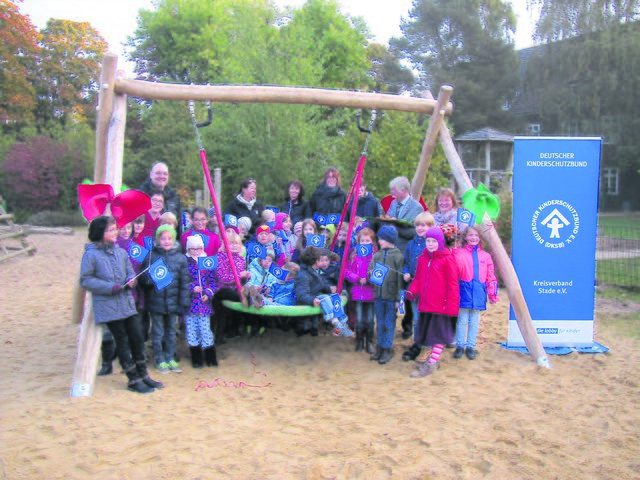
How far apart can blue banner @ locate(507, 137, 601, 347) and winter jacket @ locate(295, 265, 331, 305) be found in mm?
1925

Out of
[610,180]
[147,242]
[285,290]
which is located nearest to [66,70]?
[610,180]

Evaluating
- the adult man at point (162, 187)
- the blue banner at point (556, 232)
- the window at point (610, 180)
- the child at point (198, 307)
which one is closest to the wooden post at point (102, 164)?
the adult man at point (162, 187)

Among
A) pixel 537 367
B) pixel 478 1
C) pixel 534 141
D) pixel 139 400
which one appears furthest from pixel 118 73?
pixel 478 1

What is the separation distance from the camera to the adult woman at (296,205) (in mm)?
6824

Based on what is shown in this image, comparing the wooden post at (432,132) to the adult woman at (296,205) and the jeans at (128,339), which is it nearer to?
the adult woman at (296,205)

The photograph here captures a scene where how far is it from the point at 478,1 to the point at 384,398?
3321 centimetres

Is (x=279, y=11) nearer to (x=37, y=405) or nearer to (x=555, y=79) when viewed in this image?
(x=555, y=79)

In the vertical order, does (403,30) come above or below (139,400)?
above

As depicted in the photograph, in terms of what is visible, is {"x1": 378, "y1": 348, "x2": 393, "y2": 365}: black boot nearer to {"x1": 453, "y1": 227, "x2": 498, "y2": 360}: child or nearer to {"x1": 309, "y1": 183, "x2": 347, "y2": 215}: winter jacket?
{"x1": 453, "y1": 227, "x2": 498, "y2": 360}: child

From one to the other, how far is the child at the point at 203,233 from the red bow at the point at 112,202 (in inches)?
27.4

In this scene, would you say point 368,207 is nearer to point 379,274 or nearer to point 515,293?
point 379,274

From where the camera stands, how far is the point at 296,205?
22.6ft

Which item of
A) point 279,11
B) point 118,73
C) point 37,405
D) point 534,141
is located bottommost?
point 37,405

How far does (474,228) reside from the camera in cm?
575
